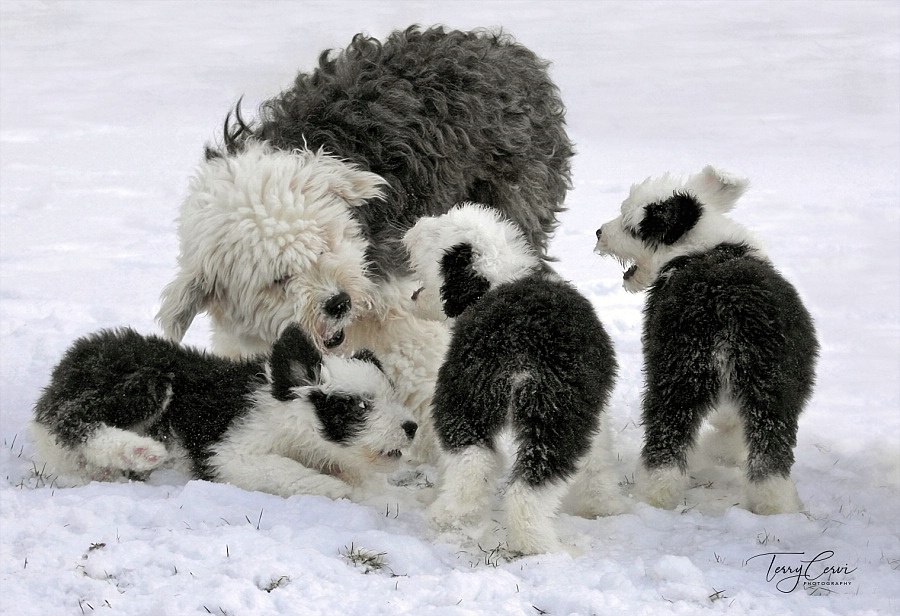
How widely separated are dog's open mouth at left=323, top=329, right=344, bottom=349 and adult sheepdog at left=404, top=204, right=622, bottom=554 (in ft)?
2.82

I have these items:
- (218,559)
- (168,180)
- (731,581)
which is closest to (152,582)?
(218,559)

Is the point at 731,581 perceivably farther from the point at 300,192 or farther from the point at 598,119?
the point at 598,119

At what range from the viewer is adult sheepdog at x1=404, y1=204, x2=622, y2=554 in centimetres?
422

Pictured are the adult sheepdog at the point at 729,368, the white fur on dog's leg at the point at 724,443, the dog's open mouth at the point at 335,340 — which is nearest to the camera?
the adult sheepdog at the point at 729,368

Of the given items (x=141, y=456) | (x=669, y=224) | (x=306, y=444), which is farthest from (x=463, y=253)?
(x=141, y=456)

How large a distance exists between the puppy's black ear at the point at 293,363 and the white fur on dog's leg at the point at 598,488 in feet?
4.30

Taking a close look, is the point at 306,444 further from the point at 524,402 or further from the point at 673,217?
the point at 673,217

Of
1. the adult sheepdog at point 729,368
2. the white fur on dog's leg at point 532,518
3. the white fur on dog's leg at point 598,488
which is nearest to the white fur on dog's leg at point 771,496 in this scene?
the adult sheepdog at point 729,368

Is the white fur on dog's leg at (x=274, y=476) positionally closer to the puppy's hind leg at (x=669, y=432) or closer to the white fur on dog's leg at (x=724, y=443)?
the puppy's hind leg at (x=669, y=432)

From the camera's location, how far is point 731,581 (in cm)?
405

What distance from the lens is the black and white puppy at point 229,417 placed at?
4906mm

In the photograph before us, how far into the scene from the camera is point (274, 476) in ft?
16.1

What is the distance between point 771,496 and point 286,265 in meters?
2.50

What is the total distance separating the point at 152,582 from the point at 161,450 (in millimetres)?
1065
